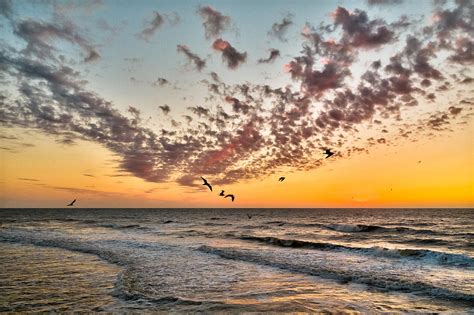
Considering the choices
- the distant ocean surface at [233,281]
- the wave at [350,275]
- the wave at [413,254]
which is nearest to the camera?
the distant ocean surface at [233,281]

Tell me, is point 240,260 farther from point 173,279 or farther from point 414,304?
point 414,304

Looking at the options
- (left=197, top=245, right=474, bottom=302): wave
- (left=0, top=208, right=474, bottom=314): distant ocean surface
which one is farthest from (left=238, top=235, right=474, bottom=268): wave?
(left=197, top=245, right=474, bottom=302): wave

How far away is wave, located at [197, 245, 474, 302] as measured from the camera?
544 inches

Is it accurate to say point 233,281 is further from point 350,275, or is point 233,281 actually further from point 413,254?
point 413,254

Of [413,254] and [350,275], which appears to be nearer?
[350,275]

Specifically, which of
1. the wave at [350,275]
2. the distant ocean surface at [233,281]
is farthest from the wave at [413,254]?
the wave at [350,275]

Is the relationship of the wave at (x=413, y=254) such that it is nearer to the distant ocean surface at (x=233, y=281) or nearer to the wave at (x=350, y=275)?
the distant ocean surface at (x=233, y=281)

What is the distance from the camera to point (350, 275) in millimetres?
16969

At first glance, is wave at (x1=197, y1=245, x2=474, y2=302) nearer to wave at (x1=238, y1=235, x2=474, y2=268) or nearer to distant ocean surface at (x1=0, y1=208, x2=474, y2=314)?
distant ocean surface at (x1=0, y1=208, x2=474, y2=314)

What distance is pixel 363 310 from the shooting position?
36.8 feet

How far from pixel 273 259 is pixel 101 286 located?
11062 millimetres

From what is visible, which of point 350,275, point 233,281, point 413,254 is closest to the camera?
point 233,281

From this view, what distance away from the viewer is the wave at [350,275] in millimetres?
13812

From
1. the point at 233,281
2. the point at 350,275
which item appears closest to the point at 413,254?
the point at 350,275
